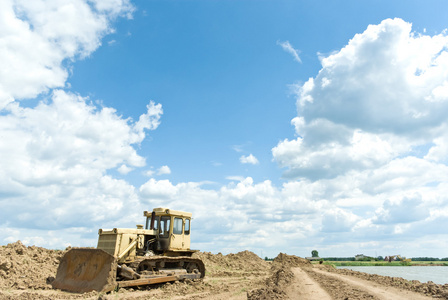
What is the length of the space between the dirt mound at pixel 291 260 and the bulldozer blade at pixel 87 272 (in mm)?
27075

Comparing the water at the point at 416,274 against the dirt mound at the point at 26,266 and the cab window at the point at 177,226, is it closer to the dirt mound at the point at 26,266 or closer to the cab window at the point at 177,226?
the cab window at the point at 177,226

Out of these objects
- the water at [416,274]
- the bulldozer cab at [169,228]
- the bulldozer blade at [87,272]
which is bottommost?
A: the water at [416,274]

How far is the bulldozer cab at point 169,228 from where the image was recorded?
17.1m

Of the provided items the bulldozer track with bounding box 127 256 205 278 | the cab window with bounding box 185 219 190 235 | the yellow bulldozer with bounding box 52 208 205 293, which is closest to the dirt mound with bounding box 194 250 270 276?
the bulldozer track with bounding box 127 256 205 278

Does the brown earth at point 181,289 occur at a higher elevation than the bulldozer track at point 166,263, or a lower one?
lower

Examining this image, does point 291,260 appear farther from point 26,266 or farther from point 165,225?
point 26,266

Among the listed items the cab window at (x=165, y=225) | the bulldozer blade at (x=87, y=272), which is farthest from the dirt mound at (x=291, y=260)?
the bulldozer blade at (x=87, y=272)

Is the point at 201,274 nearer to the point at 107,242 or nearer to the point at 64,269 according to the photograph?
the point at 107,242

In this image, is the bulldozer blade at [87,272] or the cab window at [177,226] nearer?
the bulldozer blade at [87,272]

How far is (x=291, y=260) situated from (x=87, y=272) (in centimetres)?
2875

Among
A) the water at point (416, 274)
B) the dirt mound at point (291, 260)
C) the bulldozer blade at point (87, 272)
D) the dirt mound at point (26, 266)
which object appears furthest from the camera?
the dirt mound at point (291, 260)

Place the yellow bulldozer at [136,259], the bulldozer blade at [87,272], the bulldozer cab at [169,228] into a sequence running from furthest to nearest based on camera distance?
the bulldozer cab at [169,228]
the yellow bulldozer at [136,259]
the bulldozer blade at [87,272]

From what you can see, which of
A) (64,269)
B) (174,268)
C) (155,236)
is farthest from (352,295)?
(64,269)

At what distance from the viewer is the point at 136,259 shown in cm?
1462
